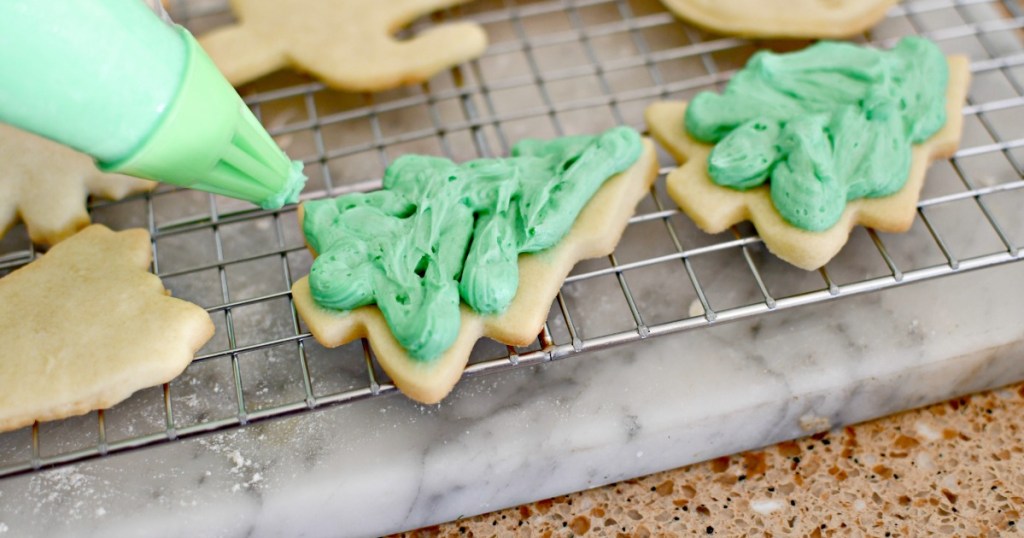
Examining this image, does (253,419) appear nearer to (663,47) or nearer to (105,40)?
(105,40)

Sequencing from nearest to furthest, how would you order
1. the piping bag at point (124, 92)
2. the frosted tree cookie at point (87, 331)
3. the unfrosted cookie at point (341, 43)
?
1. the piping bag at point (124, 92)
2. the frosted tree cookie at point (87, 331)
3. the unfrosted cookie at point (341, 43)

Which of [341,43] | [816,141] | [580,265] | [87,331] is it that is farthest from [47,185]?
[816,141]

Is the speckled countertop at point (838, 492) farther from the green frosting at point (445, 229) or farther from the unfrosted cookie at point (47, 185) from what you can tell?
the unfrosted cookie at point (47, 185)

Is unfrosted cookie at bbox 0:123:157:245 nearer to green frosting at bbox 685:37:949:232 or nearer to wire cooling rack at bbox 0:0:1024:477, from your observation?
wire cooling rack at bbox 0:0:1024:477

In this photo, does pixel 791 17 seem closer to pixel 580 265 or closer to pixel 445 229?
pixel 580 265

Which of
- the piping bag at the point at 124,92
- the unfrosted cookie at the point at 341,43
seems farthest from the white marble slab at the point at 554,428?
the unfrosted cookie at the point at 341,43

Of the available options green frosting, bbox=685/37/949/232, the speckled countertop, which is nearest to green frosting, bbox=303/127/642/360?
green frosting, bbox=685/37/949/232
